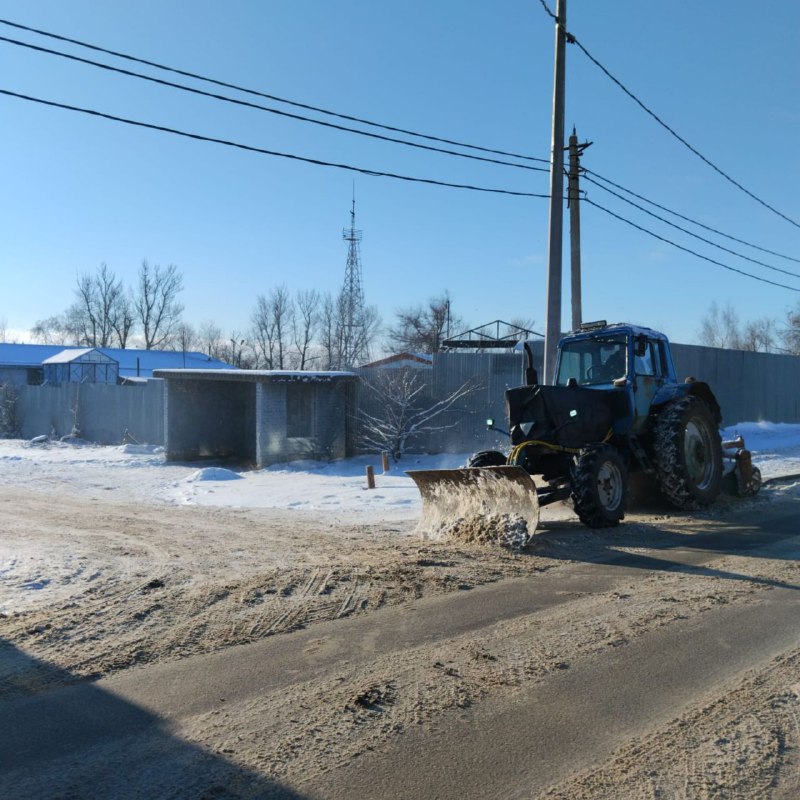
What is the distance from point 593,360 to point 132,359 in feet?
153

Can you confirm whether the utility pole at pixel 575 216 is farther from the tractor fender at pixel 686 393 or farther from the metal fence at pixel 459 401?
the tractor fender at pixel 686 393

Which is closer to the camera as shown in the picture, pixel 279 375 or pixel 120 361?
pixel 279 375

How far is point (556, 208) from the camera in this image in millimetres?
14188

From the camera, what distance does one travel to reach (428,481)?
9.88 meters

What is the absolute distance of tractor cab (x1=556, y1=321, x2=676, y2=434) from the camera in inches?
428

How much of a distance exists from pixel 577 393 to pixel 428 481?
7.70 ft

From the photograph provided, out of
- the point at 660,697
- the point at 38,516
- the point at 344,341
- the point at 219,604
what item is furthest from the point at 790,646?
the point at 344,341

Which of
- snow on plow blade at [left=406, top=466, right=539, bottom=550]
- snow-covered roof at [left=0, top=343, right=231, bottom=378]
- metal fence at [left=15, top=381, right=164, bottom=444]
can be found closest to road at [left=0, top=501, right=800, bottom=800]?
snow on plow blade at [left=406, top=466, right=539, bottom=550]

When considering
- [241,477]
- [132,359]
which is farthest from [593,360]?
[132,359]

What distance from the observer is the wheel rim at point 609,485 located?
987 centimetres

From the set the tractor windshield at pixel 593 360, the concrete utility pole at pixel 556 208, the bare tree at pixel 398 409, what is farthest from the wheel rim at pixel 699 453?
the bare tree at pixel 398 409

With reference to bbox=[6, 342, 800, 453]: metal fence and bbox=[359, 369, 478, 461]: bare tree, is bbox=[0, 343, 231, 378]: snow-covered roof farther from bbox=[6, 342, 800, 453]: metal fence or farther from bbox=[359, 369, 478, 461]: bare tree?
bbox=[359, 369, 478, 461]: bare tree

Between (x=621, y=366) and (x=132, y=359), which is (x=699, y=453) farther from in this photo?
(x=132, y=359)

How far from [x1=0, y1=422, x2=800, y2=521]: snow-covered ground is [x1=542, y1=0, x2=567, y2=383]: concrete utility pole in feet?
12.0
